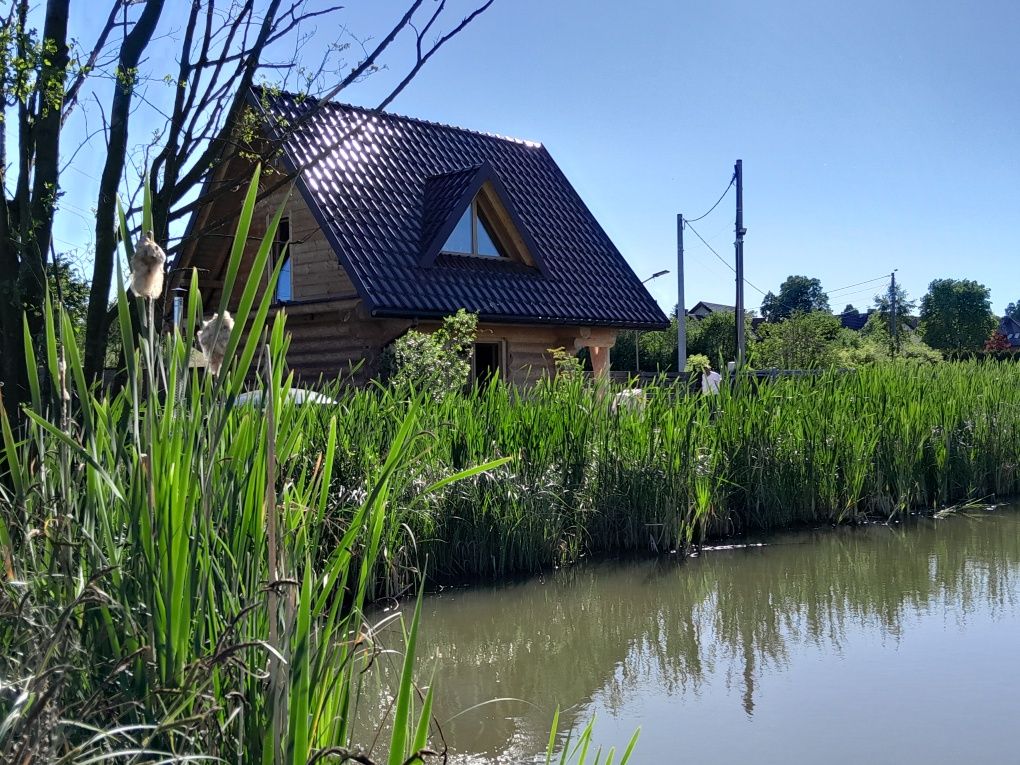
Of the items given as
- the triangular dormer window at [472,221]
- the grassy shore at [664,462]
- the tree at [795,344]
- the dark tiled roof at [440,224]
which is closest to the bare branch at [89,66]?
the grassy shore at [664,462]

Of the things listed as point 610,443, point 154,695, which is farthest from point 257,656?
point 610,443

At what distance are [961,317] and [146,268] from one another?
6322 cm

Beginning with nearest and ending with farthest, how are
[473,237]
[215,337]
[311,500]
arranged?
[215,337], [311,500], [473,237]

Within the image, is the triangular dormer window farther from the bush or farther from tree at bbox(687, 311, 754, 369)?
tree at bbox(687, 311, 754, 369)

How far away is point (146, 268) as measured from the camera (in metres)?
1.50

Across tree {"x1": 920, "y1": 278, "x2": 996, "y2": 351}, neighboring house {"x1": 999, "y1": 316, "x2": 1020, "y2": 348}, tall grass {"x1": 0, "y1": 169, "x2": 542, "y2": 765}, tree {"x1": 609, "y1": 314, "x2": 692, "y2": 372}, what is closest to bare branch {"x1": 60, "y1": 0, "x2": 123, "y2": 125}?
tall grass {"x1": 0, "y1": 169, "x2": 542, "y2": 765}

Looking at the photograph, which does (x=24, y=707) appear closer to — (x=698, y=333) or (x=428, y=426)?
(x=428, y=426)

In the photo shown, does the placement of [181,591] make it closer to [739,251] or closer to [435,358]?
[435,358]

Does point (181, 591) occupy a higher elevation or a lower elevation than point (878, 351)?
lower

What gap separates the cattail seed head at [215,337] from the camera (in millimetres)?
1652

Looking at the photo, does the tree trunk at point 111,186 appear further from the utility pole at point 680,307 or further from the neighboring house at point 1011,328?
the neighboring house at point 1011,328

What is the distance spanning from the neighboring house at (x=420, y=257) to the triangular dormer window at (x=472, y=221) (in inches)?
0.9

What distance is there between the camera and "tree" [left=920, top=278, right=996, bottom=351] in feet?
188

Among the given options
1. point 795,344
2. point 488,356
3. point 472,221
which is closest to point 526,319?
point 488,356
